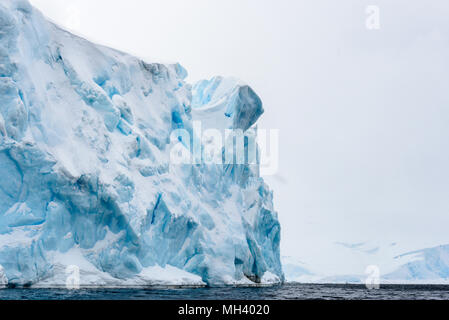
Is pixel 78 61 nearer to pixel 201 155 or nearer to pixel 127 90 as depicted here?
pixel 127 90

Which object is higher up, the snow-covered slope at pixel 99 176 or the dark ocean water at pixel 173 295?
the snow-covered slope at pixel 99 176

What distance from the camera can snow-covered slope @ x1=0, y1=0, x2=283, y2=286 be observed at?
20.4m

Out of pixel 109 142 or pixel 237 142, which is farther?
pixel 237 142

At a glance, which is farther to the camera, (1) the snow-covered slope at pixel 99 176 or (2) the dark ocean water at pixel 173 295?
(1) the snow-covered slope at pixel 99 176

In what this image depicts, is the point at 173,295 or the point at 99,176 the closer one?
the point at 173,295

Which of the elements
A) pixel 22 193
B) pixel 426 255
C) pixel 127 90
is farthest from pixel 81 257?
pixel 426 255

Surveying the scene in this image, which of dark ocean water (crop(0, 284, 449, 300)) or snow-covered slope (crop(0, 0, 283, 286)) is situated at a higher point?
snow-covered slope (crop(0, 0, 283, 286))

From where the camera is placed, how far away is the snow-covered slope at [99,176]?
20.4 m

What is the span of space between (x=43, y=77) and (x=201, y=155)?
10.7 meters

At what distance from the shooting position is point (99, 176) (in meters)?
22.5

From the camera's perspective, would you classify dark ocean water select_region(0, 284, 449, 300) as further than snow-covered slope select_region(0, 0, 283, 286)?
No
